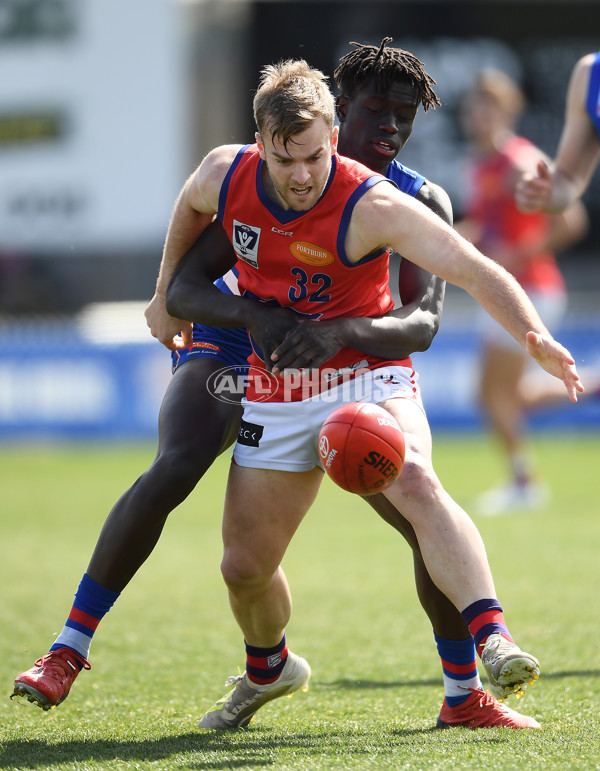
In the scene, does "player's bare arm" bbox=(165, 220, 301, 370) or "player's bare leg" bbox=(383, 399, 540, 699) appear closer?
"player's bare leg" bbox=(383, 399, 540, 699)

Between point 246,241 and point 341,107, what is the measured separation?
0.76 m

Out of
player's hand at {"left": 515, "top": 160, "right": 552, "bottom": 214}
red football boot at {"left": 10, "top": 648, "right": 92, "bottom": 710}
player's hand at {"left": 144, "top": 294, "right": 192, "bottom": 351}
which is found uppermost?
player's hand at {"left": 515, "top": 160, "right": 552, "bottom": 214}

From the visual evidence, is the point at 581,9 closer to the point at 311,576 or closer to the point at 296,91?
the point at 311,576

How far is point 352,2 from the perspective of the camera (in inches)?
639

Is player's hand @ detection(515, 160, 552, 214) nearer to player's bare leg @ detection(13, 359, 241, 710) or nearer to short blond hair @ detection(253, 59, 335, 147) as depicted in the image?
short blond hair @ detection(253, 59, 335, 147)

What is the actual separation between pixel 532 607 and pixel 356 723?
7.08ft

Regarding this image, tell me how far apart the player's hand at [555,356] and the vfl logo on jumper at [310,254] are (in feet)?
2.28

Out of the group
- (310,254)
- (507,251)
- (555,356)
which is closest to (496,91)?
(507,251)

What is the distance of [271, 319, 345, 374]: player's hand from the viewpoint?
11.8 ft

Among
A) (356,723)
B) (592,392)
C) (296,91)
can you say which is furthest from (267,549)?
(592,392)

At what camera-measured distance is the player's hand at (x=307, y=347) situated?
11.8 ft

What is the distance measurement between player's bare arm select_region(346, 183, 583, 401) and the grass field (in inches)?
48.6

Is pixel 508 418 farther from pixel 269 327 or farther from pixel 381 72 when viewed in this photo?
pixel 269 327

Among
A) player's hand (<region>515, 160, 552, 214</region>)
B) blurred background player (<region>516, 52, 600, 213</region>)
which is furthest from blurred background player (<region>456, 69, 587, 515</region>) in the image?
player's hand (<region>515, 160, 552, 214</region>)
